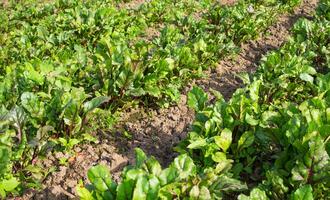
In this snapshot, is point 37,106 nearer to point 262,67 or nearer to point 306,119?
point 306,119

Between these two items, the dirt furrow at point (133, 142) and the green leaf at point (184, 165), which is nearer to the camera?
the green leaf at point (184, 165)

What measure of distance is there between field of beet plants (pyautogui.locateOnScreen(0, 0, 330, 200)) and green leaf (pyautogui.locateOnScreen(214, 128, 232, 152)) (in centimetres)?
1

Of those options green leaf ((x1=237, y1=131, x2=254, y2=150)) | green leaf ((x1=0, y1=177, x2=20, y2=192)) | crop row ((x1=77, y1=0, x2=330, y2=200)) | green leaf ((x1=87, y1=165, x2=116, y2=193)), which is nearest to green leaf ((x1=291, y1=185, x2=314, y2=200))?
crop row ((x1=77, y1=0, x2=330, y2=200))

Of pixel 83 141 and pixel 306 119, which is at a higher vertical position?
pixel 306 119

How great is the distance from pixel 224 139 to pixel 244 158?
462 mm

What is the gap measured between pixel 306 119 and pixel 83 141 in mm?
2423

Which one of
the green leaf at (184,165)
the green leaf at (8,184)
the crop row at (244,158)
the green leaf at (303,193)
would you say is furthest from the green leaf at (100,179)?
the green leaf at (303,193)

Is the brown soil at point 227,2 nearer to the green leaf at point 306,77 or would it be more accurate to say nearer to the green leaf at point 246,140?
the green leaf at point 306,77

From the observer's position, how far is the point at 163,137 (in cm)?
518

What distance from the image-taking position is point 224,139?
4.05m

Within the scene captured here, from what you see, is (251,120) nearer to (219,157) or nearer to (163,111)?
(219,157)

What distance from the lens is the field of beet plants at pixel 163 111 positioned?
3520 mm

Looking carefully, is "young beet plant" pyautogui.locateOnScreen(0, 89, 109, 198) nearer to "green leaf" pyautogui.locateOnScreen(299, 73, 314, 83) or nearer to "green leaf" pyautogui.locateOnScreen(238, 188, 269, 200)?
"green leaf" pyautogui.locateOnScreen(238, 188, 269, 200)

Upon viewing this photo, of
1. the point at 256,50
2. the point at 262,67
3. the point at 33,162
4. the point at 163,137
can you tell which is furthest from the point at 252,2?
the point at 33,162
